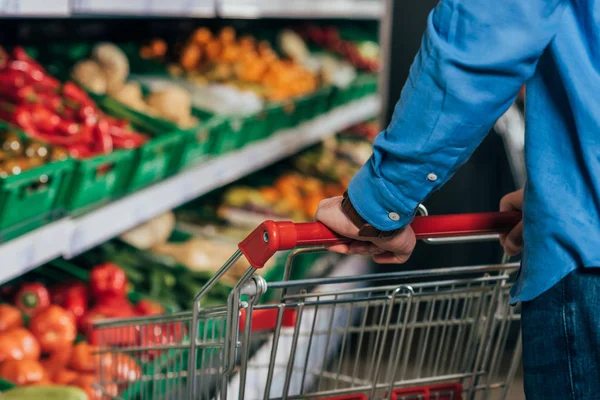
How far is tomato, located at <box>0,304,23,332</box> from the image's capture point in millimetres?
2074

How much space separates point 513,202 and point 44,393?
1119mm

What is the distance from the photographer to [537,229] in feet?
3.72

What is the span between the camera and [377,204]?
1.13 metres

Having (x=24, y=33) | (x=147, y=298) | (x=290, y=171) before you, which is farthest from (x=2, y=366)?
(x=290, y=171)

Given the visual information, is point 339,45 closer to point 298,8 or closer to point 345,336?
point 298,8

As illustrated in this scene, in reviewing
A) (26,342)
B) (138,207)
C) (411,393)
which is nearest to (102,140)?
(138,207)

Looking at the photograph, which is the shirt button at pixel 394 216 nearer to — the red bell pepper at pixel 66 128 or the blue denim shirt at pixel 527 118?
the blue denim shirt at pixel 527 118

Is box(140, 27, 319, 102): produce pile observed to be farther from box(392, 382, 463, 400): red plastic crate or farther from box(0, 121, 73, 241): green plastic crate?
box(392, 382, 463, 400): red plastic crate

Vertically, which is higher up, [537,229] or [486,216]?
[486,216]

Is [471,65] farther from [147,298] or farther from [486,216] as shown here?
[147,298]

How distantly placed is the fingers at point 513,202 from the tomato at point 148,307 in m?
1.29

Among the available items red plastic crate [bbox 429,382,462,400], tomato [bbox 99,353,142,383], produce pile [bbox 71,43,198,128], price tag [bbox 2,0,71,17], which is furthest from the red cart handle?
produce pile [bbox 71,43,198,128]

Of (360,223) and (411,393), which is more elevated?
(360,223)

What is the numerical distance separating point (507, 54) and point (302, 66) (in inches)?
128
